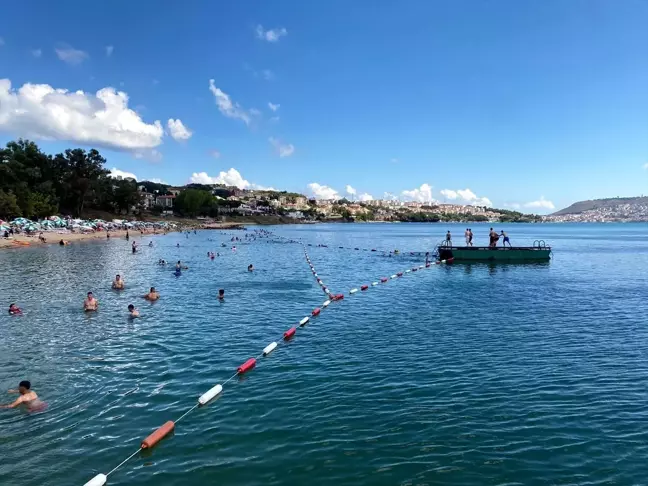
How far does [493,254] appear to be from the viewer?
53969 mm

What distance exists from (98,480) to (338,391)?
6773 mm

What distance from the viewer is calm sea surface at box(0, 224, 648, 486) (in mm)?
10211

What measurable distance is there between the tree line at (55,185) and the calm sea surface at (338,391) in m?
76.5

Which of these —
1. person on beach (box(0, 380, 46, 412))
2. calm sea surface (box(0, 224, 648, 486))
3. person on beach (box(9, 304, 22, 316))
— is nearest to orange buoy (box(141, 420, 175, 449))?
calm sea surface (box(0, 224, 648, 486))

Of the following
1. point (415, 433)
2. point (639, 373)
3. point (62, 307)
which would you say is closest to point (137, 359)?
point (415, 433)

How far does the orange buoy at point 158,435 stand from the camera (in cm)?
1095

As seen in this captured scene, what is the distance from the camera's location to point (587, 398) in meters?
13.8

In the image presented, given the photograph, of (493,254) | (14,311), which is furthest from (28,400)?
(493,254)

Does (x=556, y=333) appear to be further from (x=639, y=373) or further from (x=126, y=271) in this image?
(x=126, y=271)

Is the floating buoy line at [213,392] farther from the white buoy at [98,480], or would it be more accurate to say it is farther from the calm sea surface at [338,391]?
the calm sea surface at [338,391]

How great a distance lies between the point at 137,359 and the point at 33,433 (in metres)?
5.81

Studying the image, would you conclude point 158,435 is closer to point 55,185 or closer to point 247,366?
point 247,366

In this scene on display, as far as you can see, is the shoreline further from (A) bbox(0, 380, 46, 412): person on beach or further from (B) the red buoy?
(B) the red buoy

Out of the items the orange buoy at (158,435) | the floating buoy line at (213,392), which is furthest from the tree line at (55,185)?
the orange buoy at (158,435)
